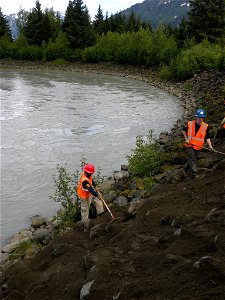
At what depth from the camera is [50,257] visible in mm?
9570

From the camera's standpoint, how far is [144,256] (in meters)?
7.78

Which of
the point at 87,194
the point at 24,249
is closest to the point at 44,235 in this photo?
the point at 24,249

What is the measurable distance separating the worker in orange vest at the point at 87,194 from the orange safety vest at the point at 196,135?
3.27m

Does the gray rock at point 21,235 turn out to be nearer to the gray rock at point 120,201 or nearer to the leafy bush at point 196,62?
the gray rock at point 120,201

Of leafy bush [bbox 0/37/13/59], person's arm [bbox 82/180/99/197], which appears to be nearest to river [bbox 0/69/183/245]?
person's arm [bbox 82/180/99/197]

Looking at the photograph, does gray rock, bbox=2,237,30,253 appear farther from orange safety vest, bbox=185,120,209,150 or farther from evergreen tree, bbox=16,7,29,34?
evergreen tree, bbox=16,7,29,34

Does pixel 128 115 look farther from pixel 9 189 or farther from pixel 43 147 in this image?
pixel 9 189

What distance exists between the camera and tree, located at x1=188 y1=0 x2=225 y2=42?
55.5 metres

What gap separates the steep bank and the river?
12.8 feet

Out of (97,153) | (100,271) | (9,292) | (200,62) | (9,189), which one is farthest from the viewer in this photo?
(200,62)

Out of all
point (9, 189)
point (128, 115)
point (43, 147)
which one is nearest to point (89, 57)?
point (128, 115)

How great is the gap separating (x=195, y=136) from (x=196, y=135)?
2.0 inches

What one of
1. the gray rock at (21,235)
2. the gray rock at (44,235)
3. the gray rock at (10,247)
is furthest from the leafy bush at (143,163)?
the gray rock at (10,247)

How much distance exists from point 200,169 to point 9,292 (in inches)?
284
